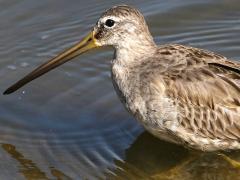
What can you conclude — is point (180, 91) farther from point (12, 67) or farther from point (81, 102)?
point (12, 67)

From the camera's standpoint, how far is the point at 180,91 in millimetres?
7832

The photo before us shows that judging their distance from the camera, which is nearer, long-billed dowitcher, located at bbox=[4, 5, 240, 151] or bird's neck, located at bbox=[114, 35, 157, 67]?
long-billed dowitcher, located at bbox=[4, 5, 240, 151]

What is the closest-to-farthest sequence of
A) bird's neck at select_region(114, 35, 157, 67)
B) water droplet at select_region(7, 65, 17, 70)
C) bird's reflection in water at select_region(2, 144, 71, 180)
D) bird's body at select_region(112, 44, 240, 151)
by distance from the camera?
bird's body at select_region(112, 44, 240, 151)
bird's reflection in water at select_region(2, 144, 71, 180)
bird's neck at select_region(114, 35, 157, 67)
water droplet at select_region(7, 65, 17, 70)

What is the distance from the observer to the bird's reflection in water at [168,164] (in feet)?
27.0

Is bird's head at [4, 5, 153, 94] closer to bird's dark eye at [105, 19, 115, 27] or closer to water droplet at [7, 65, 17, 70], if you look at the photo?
bird's dark eye at [105, 19, 115, 27]

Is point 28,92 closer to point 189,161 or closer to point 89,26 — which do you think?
point 89,26

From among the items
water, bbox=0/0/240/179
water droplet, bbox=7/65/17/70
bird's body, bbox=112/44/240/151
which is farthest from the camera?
water droplet, bbox=7/65/17/70

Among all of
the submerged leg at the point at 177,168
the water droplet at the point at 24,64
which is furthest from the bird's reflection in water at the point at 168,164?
the water droplet at the point at 24,64

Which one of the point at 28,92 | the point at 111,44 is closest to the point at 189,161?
the point at 111,44

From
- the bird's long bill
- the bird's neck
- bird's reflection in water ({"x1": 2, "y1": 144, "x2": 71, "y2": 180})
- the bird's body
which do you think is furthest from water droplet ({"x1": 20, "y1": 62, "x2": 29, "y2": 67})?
the bird's body

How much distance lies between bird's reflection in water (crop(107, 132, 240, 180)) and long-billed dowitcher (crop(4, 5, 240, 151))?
0.33 metres

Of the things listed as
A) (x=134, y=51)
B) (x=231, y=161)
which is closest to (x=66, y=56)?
(x=134, y=51)

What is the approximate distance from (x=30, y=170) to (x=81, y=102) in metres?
1.39

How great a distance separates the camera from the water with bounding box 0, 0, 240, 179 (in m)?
8.29
